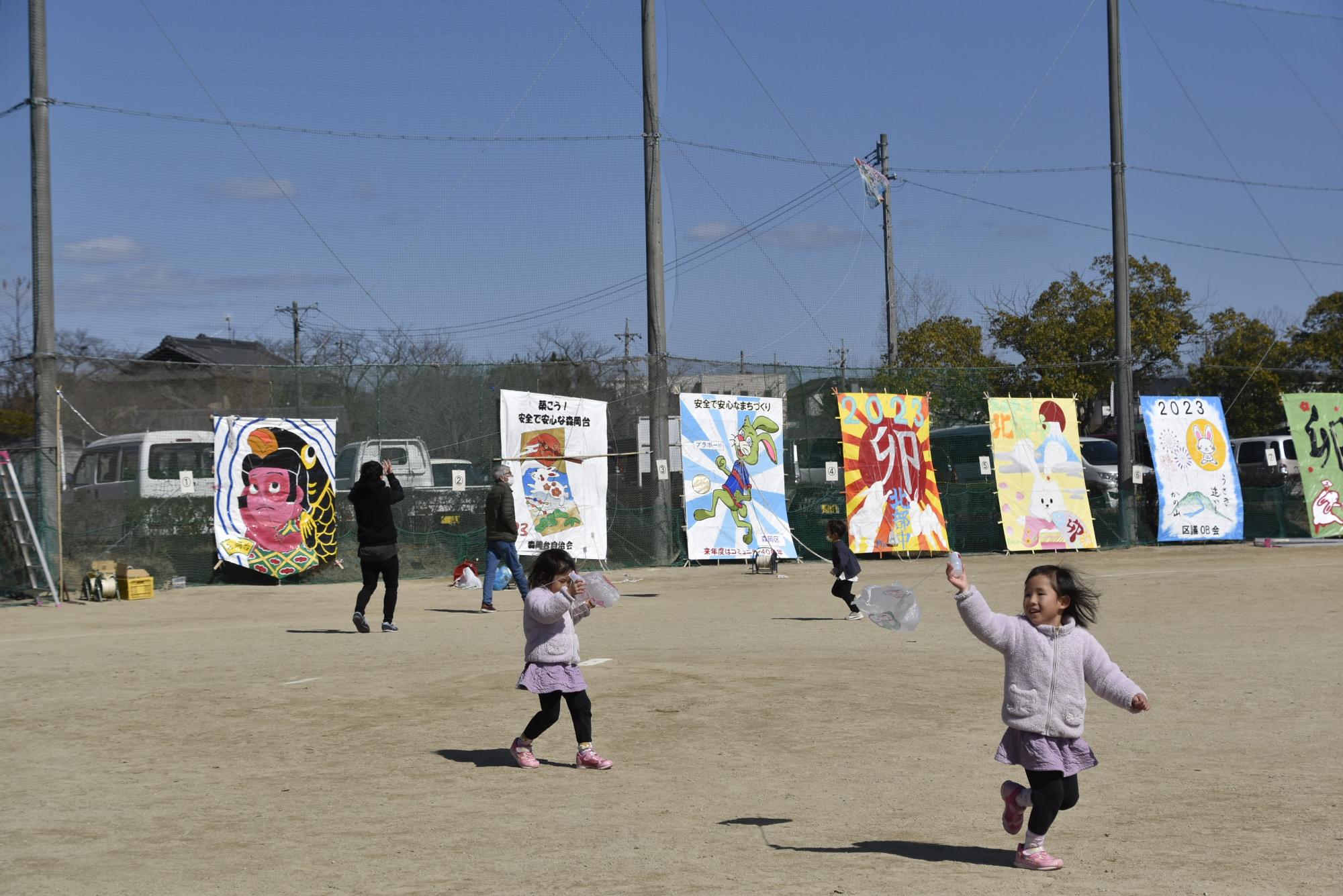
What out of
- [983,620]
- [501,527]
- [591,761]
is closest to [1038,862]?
[983,620]

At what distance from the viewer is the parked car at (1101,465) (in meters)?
28.7

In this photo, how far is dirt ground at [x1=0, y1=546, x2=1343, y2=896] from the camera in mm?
5148

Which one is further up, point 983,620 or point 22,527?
point 22,527

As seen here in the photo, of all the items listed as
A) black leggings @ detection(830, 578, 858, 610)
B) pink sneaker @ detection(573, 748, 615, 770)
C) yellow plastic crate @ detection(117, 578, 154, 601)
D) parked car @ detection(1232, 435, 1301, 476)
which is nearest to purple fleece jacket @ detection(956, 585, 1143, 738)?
pink sneaker @ detection(573, 748, 615, 770)

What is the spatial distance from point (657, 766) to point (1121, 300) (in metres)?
20.6

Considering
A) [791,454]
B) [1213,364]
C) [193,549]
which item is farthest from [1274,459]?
[193,549]

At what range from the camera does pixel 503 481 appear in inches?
625

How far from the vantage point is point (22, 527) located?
663 inches

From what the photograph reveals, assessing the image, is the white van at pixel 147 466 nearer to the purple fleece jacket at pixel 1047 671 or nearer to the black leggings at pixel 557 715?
the black leggings at pixel 557 715

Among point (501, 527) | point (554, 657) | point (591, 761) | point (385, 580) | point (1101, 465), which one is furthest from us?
point (1101, 465)

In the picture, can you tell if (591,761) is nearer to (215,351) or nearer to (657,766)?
(657,766)

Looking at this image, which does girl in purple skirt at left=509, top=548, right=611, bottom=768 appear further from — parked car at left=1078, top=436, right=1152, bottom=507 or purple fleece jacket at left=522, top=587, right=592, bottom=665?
parked car at left=1078, top=436, right=1152, bottom=507

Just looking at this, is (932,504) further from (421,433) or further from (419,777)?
(419,777)

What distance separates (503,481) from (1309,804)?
1115 centimetres
